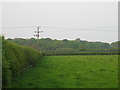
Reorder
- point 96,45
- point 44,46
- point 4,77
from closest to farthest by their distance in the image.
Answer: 1. point 4,77
2. point 44,46
3. point 96,45

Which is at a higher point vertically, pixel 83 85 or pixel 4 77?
pixel 4 77

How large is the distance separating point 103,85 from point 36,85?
2950 millimetres

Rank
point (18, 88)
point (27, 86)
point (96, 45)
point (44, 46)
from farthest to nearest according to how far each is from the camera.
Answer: point (96, 45) → point (44, 46) → point (27, 86) → point (18, 88)

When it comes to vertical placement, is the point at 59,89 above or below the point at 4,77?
below

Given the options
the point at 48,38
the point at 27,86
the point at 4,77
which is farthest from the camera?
the point at 48,38

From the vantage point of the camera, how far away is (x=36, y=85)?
9789 millimetres

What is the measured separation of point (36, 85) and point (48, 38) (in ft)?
319

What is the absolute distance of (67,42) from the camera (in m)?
104

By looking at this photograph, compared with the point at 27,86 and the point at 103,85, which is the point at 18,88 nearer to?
the point at 27,86

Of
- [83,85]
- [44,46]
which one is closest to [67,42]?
[44,46]

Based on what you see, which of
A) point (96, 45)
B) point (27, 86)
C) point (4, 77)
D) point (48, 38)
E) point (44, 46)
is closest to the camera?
point (4, 77)

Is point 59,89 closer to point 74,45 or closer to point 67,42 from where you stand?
point 74,45

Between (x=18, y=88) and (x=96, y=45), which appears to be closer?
(x=18, y=88)

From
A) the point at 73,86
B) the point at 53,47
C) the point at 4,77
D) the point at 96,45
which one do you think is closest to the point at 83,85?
the point at 73,86
